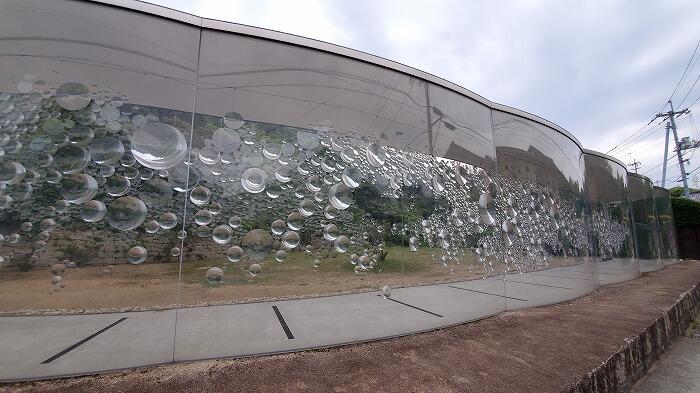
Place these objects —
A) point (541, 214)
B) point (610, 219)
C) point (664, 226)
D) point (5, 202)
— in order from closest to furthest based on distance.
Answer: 1. point (5, 202)
2. point (541, 214)
3. point (610, 219)
4. point (664, 226)

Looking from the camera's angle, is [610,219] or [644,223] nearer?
[610,219]

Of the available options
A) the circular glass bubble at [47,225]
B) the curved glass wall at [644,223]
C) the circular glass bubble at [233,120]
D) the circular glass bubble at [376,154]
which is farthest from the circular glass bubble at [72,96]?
the curved glass wall at [644,223]

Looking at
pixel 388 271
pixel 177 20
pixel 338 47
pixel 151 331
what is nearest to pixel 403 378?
pixel 388 271

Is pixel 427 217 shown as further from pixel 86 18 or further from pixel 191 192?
pixel 86 18

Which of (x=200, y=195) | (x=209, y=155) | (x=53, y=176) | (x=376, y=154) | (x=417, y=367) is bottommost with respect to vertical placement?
(x=417, y=367)

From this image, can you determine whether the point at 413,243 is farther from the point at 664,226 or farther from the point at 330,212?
the point at 664,226

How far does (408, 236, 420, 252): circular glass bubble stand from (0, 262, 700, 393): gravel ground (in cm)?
107

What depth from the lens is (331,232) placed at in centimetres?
310

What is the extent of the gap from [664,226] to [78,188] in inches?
773

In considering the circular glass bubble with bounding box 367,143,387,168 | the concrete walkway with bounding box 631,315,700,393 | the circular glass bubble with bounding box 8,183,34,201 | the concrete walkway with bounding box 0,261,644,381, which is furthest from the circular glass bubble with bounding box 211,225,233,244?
the concrete walkway with bounding box 631,315,700,393

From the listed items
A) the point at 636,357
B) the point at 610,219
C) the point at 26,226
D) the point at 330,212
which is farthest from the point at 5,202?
the point at 610,219

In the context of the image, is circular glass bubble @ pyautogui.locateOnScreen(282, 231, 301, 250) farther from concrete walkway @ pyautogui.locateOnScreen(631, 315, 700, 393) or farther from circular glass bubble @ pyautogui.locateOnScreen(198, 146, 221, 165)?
concrete walkway @ pyautogui.locateOnScreen(631, 315, 700, 393)

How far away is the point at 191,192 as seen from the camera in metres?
2.54

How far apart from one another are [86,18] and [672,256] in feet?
70.9
